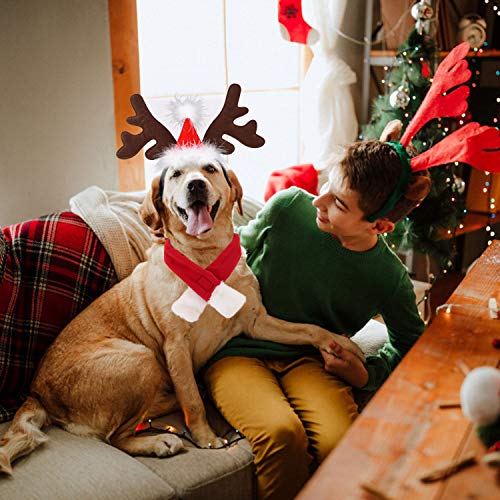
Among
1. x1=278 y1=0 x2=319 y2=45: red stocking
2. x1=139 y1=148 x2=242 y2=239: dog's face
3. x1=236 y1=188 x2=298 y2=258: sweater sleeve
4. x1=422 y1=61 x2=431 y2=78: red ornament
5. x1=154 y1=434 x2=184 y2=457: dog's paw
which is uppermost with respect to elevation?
x1=278 y1=0 x2=319 y2=45: red stocking

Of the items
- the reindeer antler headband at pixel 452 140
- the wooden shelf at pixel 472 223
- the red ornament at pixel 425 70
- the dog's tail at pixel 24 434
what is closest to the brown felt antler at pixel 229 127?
the reindeer antler headband at pixel 452 140

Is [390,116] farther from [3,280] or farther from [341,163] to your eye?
[3,280]

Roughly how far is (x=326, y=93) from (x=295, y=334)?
1909mm

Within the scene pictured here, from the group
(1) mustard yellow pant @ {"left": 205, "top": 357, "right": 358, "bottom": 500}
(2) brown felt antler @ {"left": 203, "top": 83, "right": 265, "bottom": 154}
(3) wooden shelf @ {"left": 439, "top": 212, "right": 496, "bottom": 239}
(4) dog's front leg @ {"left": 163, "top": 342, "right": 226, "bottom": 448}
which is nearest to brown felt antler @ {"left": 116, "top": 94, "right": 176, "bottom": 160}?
(2) brown felt antler @ {"left": 203, "top": 83, "right": 265, "bottom": 154}

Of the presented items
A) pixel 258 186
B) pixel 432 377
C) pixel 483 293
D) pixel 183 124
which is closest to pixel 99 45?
pixel 183 124

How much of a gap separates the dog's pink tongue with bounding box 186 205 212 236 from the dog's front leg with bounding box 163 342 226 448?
336 mm

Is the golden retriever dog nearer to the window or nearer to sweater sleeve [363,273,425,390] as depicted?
sweater sleeve [363,273,425,390]

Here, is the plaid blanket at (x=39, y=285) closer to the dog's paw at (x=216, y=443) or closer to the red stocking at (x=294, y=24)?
the dog's paw at (x=216, y=443)

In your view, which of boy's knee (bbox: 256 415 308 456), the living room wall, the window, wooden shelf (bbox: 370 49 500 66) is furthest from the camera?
wooden shelf (bbox: 370 49 500 66)

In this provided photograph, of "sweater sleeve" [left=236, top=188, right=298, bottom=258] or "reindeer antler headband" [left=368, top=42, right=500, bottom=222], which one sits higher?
"reindeer antler headband" [left=368, top=42, right=500, bottom=222]

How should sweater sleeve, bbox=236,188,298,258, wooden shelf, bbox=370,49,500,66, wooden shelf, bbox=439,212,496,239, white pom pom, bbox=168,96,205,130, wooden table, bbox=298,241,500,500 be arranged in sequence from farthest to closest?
1. wooden shelf, bbox=439,212,496,239
2. wooden shelf, bbox=370,49,500,66
3. sweater sleeve, bbox=236,188,298,258
4. white pom pom, bbox=168,96,205,130
5. wooden table, bbox=298,241,500,500

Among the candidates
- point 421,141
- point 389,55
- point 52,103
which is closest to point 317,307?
point 52,103

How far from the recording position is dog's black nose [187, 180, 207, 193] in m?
1.50

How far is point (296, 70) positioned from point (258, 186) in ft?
2.30
